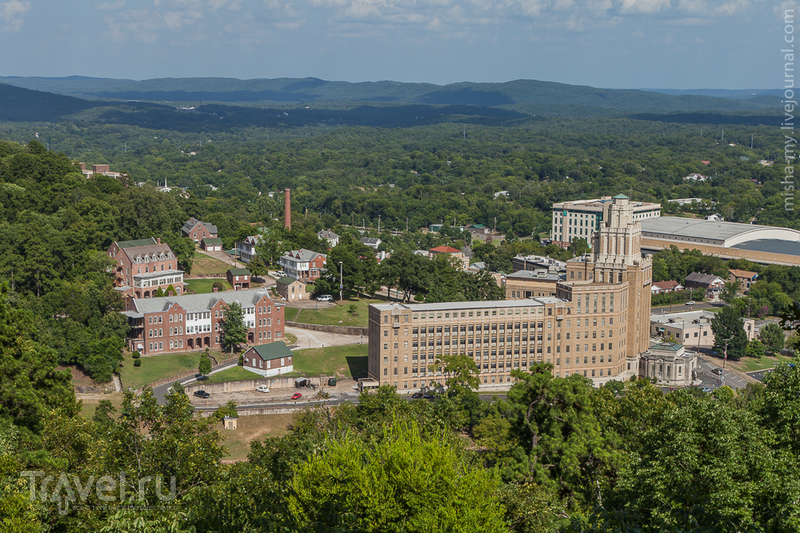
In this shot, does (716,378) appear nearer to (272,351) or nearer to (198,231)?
(272,351)

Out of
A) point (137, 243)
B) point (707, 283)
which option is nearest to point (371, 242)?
point (707, 283)

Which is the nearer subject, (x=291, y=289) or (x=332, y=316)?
(x=332, y=316)

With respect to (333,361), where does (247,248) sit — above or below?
above

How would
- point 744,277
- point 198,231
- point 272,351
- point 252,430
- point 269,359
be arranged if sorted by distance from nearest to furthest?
point 252,430, point 269,359, point 272,351, point 198,231, point 744,277

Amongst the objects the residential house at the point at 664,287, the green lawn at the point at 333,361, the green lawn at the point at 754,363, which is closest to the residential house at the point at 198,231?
the green lawn at the point at 333,361

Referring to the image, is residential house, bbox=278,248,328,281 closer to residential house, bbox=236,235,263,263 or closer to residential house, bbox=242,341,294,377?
residential house, bbox=236,235,263,263

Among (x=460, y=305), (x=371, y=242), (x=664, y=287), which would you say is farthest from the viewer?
(x=371, y=242)

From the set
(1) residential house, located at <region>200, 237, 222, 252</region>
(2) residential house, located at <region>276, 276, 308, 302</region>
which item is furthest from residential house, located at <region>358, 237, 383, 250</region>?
(2) residential house, located at <region>276, 276, 308, 302</region>
